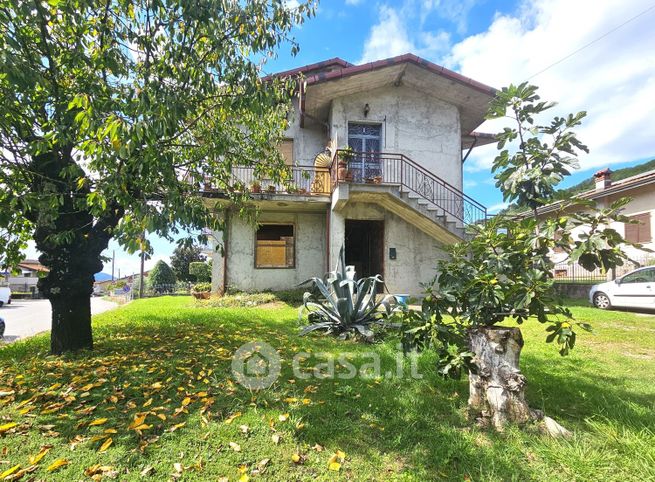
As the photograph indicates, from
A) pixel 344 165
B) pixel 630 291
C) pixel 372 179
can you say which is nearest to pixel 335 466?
pixel 344 165

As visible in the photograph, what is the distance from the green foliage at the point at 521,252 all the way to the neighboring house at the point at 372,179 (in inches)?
291

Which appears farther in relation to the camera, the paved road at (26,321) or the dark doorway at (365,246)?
the dark doorway at (365,246)

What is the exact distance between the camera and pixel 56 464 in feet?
7.04

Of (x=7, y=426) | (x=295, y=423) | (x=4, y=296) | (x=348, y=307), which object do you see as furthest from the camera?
(x=4, y=296)

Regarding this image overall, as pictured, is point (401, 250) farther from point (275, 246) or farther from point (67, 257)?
point (67, 257)

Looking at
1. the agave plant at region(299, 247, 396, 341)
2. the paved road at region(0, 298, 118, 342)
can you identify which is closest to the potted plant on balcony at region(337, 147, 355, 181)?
the agave plant at region(299, 247, 396, 341)

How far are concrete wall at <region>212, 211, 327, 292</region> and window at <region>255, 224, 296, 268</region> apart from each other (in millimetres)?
179

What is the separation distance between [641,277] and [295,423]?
11446 millimetres

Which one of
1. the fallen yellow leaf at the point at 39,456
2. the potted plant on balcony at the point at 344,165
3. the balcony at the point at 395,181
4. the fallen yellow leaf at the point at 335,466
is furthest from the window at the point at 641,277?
the fallen yellow leaf at the point at 39,456

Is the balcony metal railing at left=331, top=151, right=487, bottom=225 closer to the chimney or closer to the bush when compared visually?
the bush

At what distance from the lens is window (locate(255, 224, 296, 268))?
12.0 meters

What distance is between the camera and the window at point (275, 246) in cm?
1202

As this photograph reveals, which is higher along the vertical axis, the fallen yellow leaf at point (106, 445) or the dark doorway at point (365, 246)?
the dark doorway at point (365, 246)

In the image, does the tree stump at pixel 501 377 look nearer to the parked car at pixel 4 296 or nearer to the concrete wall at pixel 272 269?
the concrete wall at pixel 272 269
